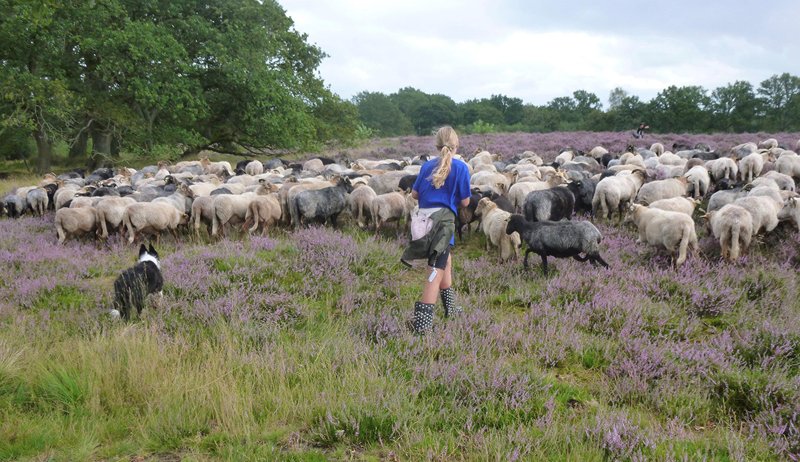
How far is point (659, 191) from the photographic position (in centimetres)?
1119

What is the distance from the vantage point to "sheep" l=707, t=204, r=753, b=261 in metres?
7.96

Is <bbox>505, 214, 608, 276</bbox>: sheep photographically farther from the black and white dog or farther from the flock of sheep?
the black and white dog

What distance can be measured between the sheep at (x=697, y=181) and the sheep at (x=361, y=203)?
8407 mm

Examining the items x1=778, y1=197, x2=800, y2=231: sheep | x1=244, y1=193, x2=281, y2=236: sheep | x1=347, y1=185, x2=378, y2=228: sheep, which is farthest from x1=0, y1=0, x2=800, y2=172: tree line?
x1=778, y1=197, x2=800, y2=231: sheep

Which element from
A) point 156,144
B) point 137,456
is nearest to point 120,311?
point 137,456

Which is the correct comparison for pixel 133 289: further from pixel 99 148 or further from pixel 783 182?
pixel 99 148

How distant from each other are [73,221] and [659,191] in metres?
13.0

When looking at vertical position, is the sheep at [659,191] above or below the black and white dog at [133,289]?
above

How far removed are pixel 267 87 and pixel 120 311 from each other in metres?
20.7

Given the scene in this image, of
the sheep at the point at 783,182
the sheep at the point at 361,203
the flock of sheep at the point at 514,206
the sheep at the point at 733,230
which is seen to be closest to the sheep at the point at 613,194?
the flock of sheep at the point at 514,206

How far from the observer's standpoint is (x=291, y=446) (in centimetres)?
365

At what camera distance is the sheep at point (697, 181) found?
12852 mm

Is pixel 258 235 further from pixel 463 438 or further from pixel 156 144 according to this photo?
pixel 156 144

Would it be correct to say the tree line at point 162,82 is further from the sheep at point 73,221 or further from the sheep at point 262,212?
the sheep at point 262,212
